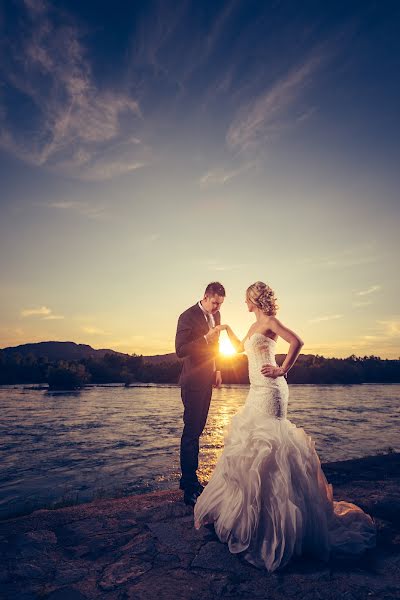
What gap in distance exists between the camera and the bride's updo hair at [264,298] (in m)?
4.35

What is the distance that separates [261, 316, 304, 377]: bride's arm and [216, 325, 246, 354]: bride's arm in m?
0.53

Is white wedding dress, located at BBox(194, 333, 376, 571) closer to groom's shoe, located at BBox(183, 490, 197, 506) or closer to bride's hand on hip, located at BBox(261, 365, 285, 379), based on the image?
bride's hand on hip, located at BBox(261, 365, 285, 379)

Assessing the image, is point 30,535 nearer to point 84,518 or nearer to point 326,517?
point 84,518

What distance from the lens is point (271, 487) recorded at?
12.0 feet

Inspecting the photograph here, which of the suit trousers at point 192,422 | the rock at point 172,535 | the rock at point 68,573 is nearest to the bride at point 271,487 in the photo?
the rock at point 172,535

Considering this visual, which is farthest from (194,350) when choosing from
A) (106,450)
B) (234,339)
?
(106,450)

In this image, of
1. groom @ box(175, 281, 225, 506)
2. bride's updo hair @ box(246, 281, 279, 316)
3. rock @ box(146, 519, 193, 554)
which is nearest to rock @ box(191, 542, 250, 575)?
rock @ box(146, 519, 193, 554)

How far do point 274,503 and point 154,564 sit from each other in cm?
119

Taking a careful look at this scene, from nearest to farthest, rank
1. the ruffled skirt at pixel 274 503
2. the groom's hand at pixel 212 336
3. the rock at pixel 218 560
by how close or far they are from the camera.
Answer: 1. the rock at pixel 218 560
2. the ruffled skirt at pixel 274 503
3. the groom's hand at pixel 212 336

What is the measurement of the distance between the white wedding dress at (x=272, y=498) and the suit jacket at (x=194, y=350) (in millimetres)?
1121

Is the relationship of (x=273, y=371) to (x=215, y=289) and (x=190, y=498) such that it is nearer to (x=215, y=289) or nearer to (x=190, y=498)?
(x=215, y=289)

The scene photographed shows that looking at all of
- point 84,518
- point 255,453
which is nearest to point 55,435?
point 84,518

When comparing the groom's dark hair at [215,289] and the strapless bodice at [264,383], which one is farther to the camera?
the groom's dark hair at [215,289]

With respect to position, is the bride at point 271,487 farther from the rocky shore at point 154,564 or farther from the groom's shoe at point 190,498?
the groom's shoe at point 190,498
